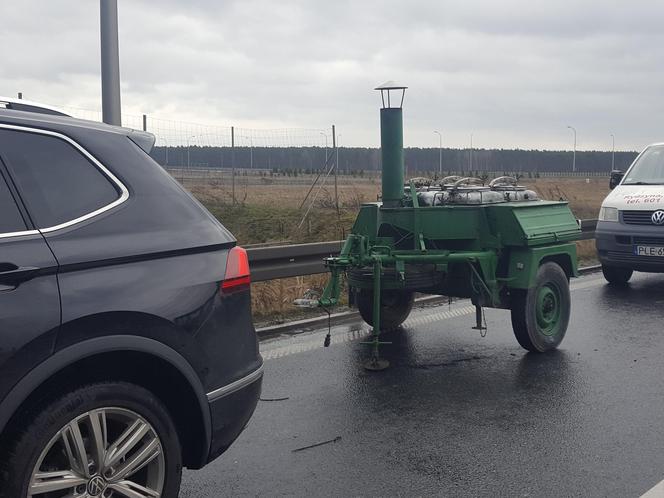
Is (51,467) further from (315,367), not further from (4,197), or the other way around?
(315,367)

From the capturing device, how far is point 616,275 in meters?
11.1

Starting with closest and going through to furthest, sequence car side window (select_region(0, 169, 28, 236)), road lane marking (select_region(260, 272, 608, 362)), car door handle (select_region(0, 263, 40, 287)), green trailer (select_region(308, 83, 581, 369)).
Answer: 1. car door handle (select_region(0, 263, 40, 287))
2. car side window (select_region(0, 169, 28, 236))
3. green trailer (select_region(308, 83, 581, 369))
4. road lane marking (select_region(260, 272, 608, 362))

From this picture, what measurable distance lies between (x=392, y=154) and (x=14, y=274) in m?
4.73

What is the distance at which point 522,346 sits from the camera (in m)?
7.05

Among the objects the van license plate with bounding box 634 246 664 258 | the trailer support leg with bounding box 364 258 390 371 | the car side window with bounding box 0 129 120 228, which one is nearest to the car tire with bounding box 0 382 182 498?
the car side window with bounding box 0 129 120 228

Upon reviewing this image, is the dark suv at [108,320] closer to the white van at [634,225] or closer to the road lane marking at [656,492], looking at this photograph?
the road lane marking at [656,492]

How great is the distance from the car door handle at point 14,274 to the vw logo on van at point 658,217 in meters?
8.97

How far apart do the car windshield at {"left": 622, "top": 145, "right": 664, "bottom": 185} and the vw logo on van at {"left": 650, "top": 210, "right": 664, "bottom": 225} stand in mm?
843

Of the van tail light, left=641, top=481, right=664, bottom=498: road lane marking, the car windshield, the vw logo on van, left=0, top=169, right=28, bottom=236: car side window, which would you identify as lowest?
left=641, top=481, right=664, bottom=498: road lane marking

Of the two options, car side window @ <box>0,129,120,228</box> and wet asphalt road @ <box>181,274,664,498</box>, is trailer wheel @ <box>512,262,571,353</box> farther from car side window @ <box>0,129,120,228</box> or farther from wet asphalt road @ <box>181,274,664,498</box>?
car side window @ <box>0,129,120,228</box>

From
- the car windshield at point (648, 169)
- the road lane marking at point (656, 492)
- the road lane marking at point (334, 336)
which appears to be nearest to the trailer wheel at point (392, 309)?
the road lane marking at point (334, 336)

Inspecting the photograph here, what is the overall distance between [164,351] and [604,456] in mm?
2705

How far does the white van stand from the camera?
10.2 m

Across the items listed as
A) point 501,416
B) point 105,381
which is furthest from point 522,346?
point 105,381
